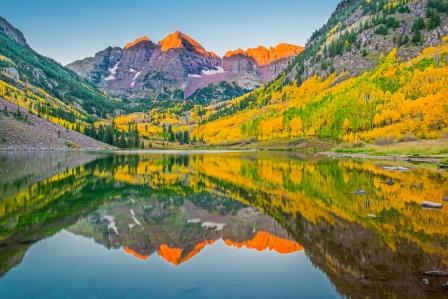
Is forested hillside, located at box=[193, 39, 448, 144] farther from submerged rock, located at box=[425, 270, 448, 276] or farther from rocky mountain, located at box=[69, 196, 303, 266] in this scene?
submerged rock, located at box=[425, 270, 448, 276]

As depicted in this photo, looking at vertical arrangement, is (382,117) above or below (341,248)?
above

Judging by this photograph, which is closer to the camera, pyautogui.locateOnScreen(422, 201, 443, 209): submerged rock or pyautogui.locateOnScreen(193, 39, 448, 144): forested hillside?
pyautogui.locateOnScreen(422, 201, 443, 209): submerged rock

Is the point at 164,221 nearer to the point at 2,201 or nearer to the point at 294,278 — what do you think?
the point at 294,278

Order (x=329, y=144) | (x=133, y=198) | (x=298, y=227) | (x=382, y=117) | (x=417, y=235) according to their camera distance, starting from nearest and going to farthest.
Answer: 1. (x=417, y=235)
2. (x=298, y=227)
3. (x=133, y=198)
4. (x=382, y=117)
5. (x=329, y=144)

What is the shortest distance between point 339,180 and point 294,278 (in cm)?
3856

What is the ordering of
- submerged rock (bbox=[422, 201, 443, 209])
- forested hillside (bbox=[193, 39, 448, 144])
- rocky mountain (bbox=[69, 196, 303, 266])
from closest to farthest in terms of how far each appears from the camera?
rocky mountain (bbox=[69, 196, 303, 266]), submerged rock (bbox=[422, 201, 443, 209]), forested hillside (bbox=[193, 39, 448, 144])

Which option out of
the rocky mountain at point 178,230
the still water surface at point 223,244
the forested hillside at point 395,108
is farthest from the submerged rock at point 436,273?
the forested hillside at point 395,108

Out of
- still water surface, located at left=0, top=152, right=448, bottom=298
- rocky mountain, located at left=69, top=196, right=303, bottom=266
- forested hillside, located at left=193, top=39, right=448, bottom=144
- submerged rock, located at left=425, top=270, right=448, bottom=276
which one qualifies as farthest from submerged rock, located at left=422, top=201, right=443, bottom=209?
forested hillside, located at left=193, top=39, right=448, bottom=144

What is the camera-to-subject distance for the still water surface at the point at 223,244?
1631 cm

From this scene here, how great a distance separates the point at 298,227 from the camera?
27.6 m

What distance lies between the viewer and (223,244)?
2431cm

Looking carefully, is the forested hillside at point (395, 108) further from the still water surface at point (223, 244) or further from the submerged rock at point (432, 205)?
the still water surface at point (223, 244)

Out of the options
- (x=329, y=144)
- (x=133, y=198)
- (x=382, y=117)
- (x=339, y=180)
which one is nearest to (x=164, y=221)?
(x=133, y=198)

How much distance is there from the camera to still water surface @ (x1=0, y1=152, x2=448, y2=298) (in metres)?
16.3
